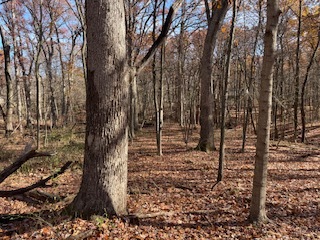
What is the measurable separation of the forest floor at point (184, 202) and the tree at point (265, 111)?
0.40 m

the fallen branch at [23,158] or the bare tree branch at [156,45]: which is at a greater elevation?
the bare tree branch at [156,45]

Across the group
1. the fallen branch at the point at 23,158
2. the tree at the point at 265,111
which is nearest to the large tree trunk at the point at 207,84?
the tree at the point at 265,111

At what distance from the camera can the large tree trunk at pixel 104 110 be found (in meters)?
3.44

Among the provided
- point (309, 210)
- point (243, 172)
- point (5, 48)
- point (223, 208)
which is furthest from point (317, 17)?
point (5, 48)

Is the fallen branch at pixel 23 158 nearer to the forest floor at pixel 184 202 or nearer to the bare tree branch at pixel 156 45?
the forest floor at pixel 184 202

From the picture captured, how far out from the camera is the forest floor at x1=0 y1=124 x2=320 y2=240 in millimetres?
3494

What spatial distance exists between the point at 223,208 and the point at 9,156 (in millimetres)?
7897

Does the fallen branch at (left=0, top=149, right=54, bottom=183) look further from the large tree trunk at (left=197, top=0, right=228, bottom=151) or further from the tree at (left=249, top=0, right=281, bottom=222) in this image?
the large tree trunk at (left=197, top=0, right=228, bottom=151)

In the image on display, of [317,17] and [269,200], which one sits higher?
[317,17]

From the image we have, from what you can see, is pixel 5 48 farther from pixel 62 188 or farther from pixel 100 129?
pixel 100 129

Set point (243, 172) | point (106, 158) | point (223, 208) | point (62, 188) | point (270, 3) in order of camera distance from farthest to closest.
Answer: point (243, 172), point (62, 188), point (223, 208), point (106, 158), point (270, 3)

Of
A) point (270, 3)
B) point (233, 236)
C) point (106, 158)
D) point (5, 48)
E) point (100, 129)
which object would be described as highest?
point (5, 48)

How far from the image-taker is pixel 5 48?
45.2ft

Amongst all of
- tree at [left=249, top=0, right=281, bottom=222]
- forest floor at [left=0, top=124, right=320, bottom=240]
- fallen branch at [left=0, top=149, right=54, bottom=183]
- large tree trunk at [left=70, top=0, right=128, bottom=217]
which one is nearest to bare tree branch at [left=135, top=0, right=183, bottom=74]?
large tree trunk at [left=70, top=0, right=128, bottom=217]
